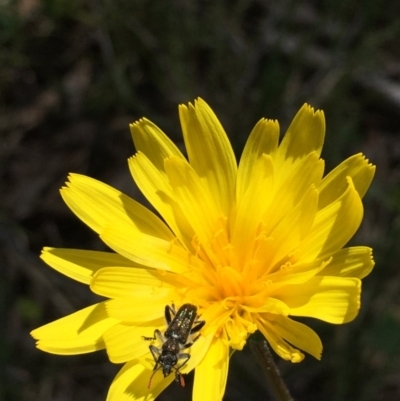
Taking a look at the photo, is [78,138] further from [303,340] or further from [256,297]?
[303,340]

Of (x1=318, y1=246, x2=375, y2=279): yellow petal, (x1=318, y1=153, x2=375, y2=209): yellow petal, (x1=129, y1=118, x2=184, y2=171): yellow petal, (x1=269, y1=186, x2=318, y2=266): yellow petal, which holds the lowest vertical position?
(x1=318, y1=246, x2=375, y2=279): yellow petal

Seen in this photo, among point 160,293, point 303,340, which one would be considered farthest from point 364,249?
point 160,293

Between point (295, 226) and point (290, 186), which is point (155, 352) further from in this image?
point (290, 186)

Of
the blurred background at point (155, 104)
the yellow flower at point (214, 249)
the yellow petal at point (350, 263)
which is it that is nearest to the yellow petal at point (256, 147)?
the yellow flower at point (214, 249)

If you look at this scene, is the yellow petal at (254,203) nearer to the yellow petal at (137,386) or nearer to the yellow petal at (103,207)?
the yellow petal at (103,207)

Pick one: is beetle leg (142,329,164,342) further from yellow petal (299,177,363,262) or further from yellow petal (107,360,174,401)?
yellow petal (299,177,363,262)

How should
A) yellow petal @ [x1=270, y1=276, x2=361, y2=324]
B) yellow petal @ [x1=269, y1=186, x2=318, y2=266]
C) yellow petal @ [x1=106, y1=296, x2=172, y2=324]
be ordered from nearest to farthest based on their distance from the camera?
yellow petal @ [x1=270, y1=276, x2=361, y2=324]
yellow petal @ [x1=269, y1=186, x2=318, y2=266]
yellow petal @ [x1=106, y1=296, x2=172, y2=324]

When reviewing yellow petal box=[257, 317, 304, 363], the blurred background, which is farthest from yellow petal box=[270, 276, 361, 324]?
the blurred background
